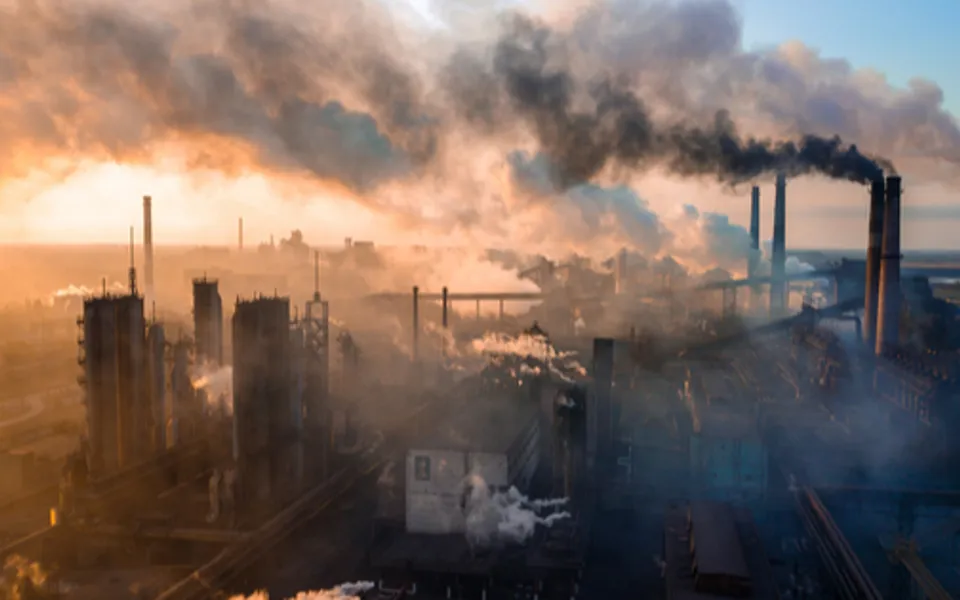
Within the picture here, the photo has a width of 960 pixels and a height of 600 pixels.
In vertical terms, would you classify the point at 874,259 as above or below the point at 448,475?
above

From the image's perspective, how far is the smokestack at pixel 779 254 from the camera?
2153 inches

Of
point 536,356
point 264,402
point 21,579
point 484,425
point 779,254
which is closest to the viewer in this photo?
point 21,579


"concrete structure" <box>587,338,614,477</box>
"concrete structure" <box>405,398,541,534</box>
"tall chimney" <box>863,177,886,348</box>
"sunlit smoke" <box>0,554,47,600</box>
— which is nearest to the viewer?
"sunlit smoke" <box>0,554,47,600</box>

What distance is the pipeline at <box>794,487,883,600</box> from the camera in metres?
15.6

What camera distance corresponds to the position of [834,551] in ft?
58.5

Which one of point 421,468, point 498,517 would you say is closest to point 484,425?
point 421,468

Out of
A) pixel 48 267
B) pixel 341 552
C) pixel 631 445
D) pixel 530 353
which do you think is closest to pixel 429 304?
pixel 530 353

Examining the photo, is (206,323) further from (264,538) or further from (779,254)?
(779,254)

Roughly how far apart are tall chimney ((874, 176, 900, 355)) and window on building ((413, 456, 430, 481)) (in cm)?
2433

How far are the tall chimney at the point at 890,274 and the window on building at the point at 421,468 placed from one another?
24.3 m

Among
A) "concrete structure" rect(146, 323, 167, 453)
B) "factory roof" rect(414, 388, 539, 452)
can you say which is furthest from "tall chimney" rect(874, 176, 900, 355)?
"concrete structure" rect(146, 323, 167, 453)

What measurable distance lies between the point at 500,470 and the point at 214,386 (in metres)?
15.7

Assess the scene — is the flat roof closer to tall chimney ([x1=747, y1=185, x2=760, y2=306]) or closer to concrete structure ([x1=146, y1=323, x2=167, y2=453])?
concrete structure ([x1=146, y1=323, x2=167, y2=453])

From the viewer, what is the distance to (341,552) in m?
21.2
